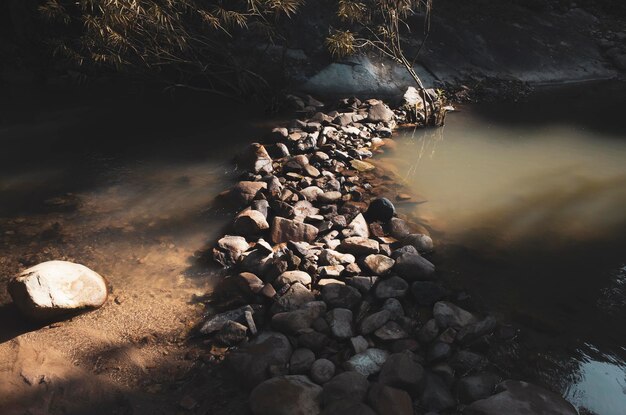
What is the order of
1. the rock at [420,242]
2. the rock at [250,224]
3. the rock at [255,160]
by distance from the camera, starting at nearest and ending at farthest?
1. the rock at [420,242]
2. the rock at [250,224]
3. the rock at [255,160]

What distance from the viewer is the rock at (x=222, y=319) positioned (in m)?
2.70

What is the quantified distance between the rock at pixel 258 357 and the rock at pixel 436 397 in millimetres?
707

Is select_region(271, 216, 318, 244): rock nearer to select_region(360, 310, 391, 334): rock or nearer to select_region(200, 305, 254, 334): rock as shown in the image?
select_region(200, 305, 254, 334): rock

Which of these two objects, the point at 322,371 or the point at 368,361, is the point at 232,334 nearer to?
the point at 322,371

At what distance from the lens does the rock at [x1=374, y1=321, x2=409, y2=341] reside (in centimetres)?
260

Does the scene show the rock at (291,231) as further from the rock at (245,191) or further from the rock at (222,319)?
the rock at (222,319)

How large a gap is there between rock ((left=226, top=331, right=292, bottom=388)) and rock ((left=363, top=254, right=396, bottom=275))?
831mm

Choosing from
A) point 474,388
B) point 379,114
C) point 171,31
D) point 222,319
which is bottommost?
point 222,319

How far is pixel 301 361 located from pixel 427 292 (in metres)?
0.95

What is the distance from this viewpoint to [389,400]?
2086mm

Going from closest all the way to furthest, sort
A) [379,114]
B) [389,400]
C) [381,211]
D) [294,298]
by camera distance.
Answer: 1. [389,400]
2. [294,298]
3. [381,211]
4. [379,114]

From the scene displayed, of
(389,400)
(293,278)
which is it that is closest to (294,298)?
(293,278)

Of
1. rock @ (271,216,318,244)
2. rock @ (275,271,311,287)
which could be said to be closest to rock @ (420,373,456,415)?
rock @ (275,271,311,287)

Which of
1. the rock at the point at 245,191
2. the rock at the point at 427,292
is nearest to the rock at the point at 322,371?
the rock at the point at 427,292
